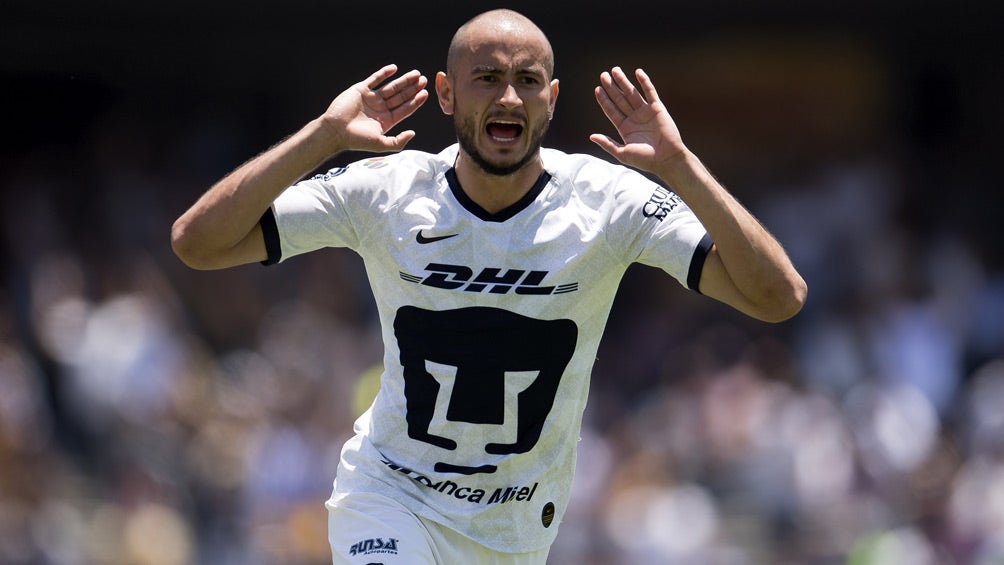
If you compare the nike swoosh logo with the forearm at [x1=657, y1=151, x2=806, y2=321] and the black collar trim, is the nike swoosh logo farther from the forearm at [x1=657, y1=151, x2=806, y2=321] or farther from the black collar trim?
the forearm at [x1=657, y1=151, x2=806, y2=321]

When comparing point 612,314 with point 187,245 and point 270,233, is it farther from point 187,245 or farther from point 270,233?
point 187,245

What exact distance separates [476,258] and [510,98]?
61 centimetres

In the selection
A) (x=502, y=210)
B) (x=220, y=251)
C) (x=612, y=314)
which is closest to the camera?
(x=220, y=251)

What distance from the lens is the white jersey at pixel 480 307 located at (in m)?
5.46

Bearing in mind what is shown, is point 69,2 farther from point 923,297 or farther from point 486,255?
point 486,255

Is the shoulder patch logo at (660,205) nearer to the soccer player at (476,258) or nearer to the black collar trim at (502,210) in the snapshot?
the soccer player at (476,258)

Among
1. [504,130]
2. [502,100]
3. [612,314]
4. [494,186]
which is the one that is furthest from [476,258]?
[612,314]

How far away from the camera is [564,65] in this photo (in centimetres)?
1606

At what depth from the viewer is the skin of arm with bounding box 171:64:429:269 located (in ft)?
17.2

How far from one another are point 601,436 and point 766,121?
4933 mm

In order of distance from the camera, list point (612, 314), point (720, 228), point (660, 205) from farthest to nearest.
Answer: point (612, 314) → point (660, 205) → point (720, 228)

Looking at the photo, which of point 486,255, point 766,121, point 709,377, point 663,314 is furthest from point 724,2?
point 486,255

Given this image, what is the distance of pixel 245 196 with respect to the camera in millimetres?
5246

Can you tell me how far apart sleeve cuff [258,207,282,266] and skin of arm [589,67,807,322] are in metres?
1.21
